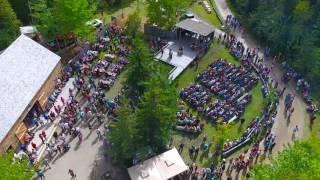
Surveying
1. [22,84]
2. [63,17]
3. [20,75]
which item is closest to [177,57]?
[63,17]

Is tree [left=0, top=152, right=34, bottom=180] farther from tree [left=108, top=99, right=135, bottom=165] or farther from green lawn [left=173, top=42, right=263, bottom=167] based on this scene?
green lawn [left=173, top=42, right=263, bottom=167]

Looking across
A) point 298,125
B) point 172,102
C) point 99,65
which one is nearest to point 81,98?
point 99,65

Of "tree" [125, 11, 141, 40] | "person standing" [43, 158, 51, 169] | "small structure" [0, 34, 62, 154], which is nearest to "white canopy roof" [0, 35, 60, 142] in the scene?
"small structure" [0, 34, 62, 154]

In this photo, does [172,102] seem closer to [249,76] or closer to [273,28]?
[249,76]

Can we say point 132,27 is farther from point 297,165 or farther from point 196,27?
Result: point 297,165

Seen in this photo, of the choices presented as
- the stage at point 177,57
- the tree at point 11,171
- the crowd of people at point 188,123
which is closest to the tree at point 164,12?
the stage at point 177,57

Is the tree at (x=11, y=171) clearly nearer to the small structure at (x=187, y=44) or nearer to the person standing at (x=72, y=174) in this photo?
the person standing at (x=72, y=174)
